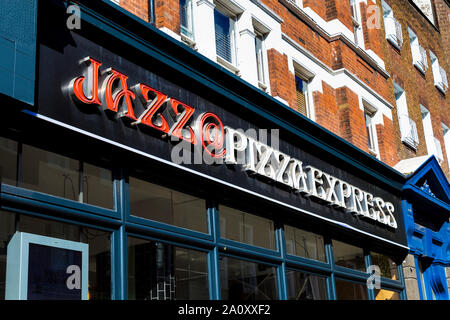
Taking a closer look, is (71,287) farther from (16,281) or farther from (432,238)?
(432,238)

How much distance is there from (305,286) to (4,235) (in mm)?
6306

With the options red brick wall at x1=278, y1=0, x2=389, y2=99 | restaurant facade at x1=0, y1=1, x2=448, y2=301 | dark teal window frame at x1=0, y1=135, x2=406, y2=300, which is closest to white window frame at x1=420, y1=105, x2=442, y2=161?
red brick wall at x1=278, y1=0, x2=389, y2=99

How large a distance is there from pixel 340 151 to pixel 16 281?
8218 millimetres

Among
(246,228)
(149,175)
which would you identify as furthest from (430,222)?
(149,175)

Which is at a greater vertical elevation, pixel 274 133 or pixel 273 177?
pixel 274 133

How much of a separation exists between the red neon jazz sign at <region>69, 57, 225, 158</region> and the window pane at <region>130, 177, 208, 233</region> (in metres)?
0.76

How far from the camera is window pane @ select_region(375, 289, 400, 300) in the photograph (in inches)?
534

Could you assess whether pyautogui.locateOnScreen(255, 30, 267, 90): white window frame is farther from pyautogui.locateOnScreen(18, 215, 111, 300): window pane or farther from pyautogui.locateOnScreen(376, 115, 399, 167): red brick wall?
pyautogui.locateOnScreen(18, 215, 111, 300): window pane

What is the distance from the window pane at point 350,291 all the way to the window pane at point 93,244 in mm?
5959

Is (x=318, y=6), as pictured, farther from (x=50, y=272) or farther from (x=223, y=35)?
(x=50, y=272)

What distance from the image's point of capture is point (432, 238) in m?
16.7

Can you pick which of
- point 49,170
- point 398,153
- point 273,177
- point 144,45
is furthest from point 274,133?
point 398,153

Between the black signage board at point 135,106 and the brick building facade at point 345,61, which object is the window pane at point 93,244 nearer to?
the black signage board at point 135,106
